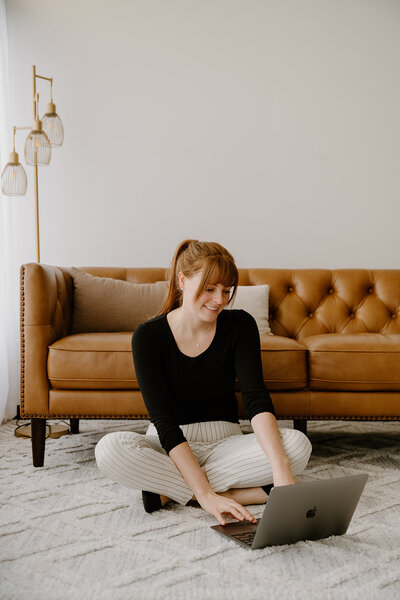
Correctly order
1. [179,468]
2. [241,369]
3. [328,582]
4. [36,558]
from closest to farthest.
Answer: [328,582]
[36,558]
[179,468]
[241,369]

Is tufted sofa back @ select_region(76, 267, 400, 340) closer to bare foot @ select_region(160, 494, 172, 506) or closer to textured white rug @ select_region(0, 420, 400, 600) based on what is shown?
textured white rug @ select_region(0, 420, 400, 600)

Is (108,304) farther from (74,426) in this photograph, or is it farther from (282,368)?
(282,368)

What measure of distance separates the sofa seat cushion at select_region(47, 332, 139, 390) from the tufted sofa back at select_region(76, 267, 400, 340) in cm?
67

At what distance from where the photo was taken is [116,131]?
3.12m

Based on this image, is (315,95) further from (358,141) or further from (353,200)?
(353,200)

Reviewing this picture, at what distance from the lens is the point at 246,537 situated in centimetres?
133

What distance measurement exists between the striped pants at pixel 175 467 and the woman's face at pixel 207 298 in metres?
0.37

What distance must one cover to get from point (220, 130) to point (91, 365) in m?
1.67

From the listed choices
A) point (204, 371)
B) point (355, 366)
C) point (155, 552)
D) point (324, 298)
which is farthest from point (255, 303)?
point (155, 552)

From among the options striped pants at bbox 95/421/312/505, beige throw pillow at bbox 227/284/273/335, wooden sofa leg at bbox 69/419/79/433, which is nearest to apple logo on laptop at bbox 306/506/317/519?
striped pants at bbox 95/421/312/505

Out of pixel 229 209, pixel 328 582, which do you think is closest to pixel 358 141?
pixel 229 209

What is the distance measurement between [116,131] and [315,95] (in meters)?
1.10

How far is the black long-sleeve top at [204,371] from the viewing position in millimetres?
1609

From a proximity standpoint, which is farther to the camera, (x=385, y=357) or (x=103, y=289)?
(x=103, y=289)
